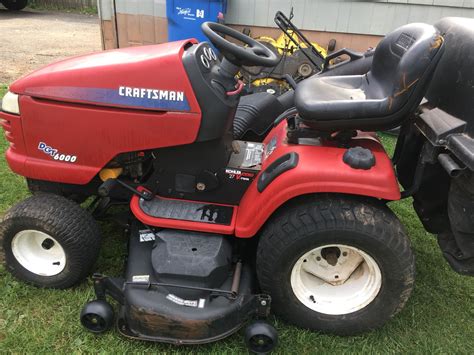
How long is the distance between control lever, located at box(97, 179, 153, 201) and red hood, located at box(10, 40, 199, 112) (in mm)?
395

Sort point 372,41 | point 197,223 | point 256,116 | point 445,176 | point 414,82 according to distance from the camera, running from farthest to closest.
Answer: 1. point 372,41
2. point 256,116
3. point 197,223
4. point 445,176
5. point 414,82

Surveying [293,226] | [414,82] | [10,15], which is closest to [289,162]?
[293,226]

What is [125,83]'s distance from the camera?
210 centimetres

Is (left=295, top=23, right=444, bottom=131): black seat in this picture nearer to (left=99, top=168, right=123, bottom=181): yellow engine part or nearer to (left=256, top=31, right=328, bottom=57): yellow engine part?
(left=99, top=168, right=123, bottom=181): yellow engine part

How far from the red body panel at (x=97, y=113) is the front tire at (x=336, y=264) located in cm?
66

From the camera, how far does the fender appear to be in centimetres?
196

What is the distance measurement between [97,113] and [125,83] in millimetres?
202

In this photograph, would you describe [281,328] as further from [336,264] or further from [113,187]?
[113,187]

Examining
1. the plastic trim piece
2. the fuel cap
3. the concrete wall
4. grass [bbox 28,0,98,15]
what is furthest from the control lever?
grass [bbox 28,0,98,15]

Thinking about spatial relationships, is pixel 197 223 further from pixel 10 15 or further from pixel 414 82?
pixel 10 15

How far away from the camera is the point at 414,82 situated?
1.81 meters

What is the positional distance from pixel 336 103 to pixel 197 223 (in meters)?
0.88

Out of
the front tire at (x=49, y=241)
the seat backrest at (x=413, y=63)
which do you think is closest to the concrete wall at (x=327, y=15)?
the seat backrest at (x=413, y=63)

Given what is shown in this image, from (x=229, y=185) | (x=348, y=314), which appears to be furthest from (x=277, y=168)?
(x=348, y=314)
